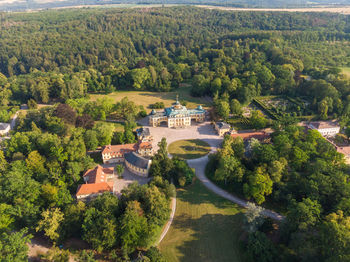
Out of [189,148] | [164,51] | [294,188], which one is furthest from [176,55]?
[294,188]

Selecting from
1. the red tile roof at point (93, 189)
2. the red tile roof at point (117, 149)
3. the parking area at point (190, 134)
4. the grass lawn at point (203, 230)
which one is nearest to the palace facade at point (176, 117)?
the parking area at point (190, 134)

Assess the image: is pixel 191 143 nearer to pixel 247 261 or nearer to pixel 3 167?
pixel 247 261

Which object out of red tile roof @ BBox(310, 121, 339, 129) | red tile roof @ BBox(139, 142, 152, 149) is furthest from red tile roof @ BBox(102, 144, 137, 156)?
red tile roof @ BBox(310, 121, 339, 129)

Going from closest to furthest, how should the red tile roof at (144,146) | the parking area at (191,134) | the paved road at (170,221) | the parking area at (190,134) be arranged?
the paved road at (170,221) → the red tile roof at (144,146) → the parking area at (190,134) → the parking area at (191,134)

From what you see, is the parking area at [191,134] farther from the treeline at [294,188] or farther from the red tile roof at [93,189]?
the red tile roof at [93,189]

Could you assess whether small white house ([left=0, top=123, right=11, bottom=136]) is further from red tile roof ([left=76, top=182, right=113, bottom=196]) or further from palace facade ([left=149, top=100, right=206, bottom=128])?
palace facade ([left=149, top=100, right=206, bottom=128])

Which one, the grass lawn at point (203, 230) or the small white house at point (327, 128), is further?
the small white house at point (327, 128)

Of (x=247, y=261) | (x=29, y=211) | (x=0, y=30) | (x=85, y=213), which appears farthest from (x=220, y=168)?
(x=0, y=30)
